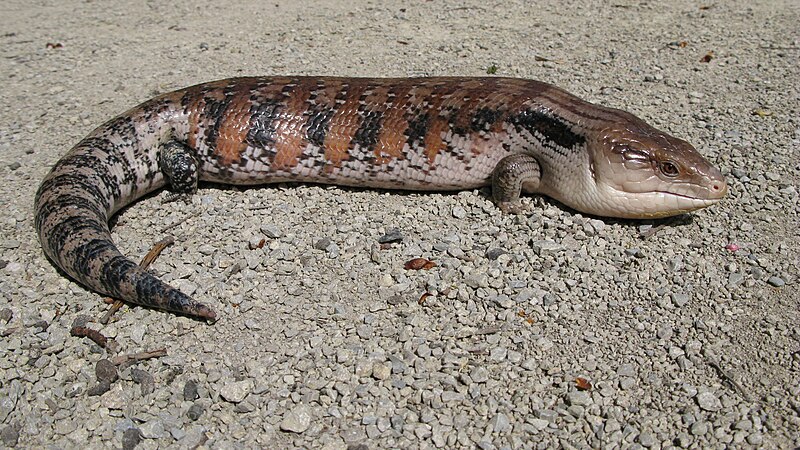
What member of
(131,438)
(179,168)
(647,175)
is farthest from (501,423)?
(179,168)

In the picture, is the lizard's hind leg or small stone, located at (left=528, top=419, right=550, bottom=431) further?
the lizard's hind leg

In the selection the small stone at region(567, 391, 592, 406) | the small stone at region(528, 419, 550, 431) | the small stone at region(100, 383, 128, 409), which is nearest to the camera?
the small stone at region(528, 419, 550, 431)

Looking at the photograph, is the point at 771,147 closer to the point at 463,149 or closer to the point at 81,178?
the point at 463,149

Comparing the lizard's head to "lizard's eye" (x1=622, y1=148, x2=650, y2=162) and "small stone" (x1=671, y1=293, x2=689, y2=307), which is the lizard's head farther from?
"small stone" (x1=671, y1=293, x2=689, y2=307)

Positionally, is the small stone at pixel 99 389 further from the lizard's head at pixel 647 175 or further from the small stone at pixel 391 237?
the lizard's head at pixel 647 175

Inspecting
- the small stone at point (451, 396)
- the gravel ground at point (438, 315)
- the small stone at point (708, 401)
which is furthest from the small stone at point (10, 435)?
the small stone at point (708, 401)

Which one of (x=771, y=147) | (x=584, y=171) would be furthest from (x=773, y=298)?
(x=771, y=147)

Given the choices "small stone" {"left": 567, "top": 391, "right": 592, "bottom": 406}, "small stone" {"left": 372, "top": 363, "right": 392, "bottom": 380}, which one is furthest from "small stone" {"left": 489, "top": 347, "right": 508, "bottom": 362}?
"small stone" {"left": 372, "top": 363, "right": 392, "bottom": 380}
